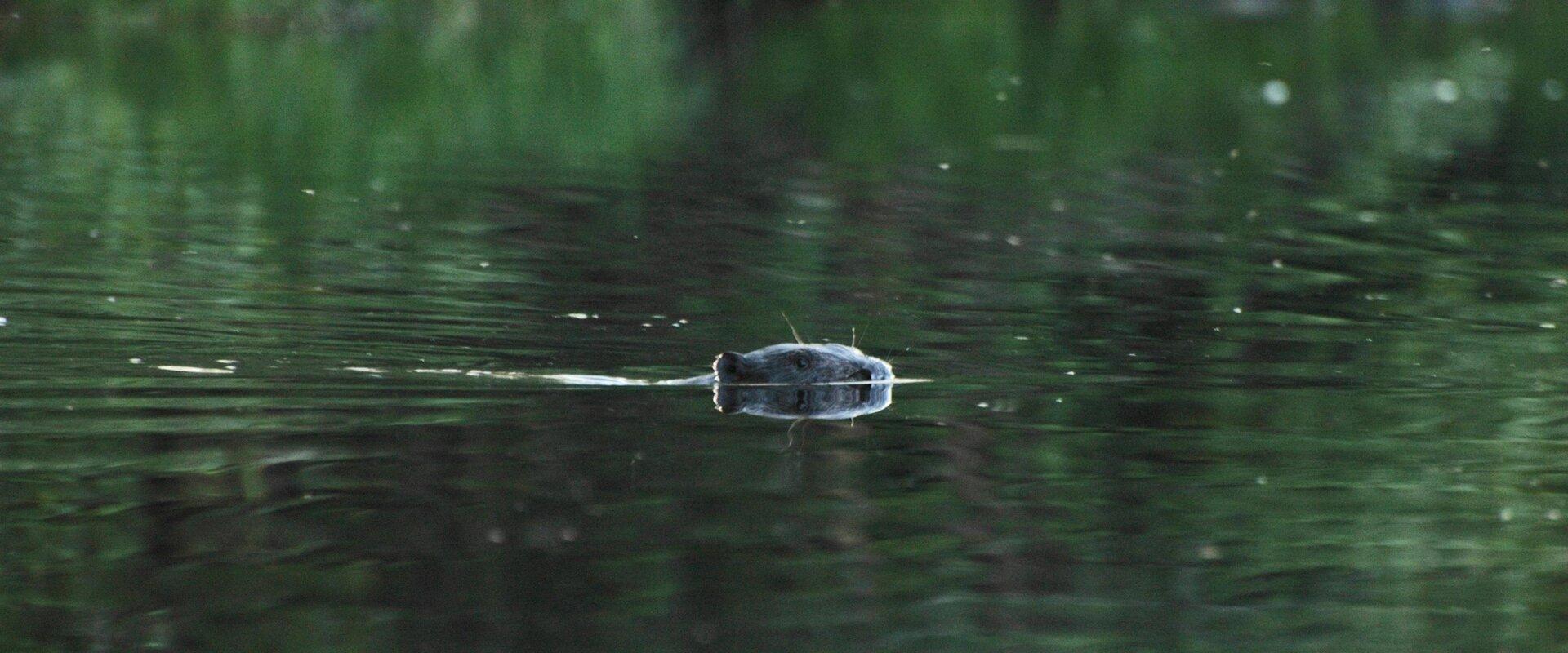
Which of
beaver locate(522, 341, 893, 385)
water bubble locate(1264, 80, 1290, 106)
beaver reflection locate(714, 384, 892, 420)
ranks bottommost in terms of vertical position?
beaver reflection locate(714, 384, 892, 420)

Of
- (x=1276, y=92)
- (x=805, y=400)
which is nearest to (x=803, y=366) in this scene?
(x=805, y=400)

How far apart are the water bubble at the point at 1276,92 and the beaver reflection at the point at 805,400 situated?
20.0 m

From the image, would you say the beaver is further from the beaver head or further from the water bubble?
the water bubble

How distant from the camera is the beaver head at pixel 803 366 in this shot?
32.8ft

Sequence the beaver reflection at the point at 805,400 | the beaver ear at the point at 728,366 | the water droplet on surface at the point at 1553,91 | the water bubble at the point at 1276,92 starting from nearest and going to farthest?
1. the beaver reflection at the point at 805,400
2. the beaver ear at the point at 728,366
3. the water bubble at the point at 1276,92
4. the water droplet on surface at the point at 1553,91

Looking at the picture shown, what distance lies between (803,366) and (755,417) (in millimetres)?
757

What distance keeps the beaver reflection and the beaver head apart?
0.12ft

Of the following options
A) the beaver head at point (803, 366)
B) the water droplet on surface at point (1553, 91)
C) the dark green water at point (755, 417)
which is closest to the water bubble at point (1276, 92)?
the water droplet on surface at point (1553, 91)

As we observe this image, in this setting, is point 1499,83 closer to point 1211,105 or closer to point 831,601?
point 1211,105

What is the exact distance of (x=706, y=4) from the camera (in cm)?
3838

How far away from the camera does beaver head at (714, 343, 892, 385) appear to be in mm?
10000

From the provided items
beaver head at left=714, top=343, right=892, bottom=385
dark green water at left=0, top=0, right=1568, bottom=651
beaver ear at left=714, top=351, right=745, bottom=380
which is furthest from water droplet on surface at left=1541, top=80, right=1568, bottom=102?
beaver ear at left=714, top=351, right=745, bottom=380

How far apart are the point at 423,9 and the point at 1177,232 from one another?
71.6ft

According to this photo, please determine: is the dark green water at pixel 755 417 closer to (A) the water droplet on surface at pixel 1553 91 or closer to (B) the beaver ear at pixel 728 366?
(B) the beaver ear at pixel 728 366
